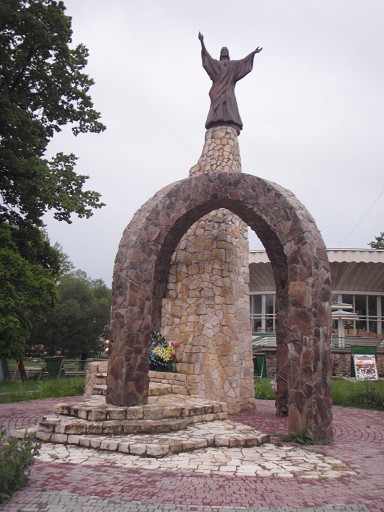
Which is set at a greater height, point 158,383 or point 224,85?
point 224,85

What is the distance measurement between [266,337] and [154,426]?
1801cm

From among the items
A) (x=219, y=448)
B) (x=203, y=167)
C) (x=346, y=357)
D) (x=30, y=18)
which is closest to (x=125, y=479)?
(x=219, y=448)

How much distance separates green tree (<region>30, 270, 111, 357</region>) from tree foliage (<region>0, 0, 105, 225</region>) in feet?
43.4

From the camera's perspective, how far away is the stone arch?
24.3 feet

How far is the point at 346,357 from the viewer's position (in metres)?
21.5

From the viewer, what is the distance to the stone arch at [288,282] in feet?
24.3

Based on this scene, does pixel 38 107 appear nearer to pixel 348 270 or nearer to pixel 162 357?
pixel 162 357

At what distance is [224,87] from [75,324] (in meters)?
20.7

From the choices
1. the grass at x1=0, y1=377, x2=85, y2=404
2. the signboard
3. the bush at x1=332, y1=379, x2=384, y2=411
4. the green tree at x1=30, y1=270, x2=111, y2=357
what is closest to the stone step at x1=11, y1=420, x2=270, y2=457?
the grass at x1=0, y1=377, x2=85, y2=404

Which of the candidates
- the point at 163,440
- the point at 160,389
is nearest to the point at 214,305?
the point at 160,389

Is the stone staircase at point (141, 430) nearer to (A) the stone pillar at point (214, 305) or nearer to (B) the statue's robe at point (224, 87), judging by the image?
(A) the stone pillar at point (214, 305)

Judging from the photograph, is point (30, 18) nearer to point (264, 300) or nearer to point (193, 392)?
point (193, 392)

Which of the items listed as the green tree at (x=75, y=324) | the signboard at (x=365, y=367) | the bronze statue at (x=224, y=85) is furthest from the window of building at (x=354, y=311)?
the bronze statue at (x=224, y=85)

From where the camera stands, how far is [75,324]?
1148 inches
